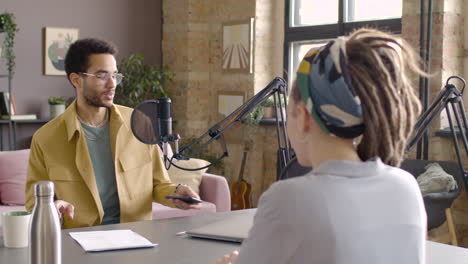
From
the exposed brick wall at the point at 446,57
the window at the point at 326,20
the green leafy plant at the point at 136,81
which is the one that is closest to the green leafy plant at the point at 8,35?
the green leafy plant at the point at 136,81

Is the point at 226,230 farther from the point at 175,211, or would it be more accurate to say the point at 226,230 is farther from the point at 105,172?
the point at 175,211

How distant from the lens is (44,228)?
1438 millimetres

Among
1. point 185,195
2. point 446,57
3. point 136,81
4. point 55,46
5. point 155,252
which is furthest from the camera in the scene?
point 136,81

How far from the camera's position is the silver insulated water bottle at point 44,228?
1.44m

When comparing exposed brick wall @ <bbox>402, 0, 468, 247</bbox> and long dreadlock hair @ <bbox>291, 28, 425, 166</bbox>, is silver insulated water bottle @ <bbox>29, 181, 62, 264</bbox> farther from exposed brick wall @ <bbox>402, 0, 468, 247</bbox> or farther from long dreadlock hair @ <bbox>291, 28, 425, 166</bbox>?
exposed brick wall @ <bbox>402, 0, 468, 247</bbox>

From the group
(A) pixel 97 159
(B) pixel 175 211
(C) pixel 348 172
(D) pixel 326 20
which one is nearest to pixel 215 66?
(D) pixel 326 20

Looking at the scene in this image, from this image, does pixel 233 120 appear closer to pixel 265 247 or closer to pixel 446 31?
pixel 265 247

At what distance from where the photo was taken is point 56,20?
5832mm

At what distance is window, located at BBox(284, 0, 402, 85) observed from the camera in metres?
5.05

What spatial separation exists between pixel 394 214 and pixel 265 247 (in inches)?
9.3

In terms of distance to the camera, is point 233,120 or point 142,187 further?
point 142,187

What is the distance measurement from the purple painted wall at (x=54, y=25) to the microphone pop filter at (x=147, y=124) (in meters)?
4.09

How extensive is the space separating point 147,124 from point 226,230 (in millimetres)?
415

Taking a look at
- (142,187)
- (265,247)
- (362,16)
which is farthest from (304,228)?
(362,16)
